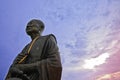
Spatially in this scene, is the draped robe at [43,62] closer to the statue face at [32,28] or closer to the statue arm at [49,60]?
the statue arm at [49,60]

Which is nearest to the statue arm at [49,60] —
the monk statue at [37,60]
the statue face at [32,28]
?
the monk statue at [37,60]

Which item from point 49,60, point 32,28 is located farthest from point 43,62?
point 32,28

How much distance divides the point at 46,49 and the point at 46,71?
2.12 ft

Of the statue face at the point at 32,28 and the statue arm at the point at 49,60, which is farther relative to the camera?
the statue face at the point at 32,28

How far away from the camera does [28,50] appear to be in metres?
8.08

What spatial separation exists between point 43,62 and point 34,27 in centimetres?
114

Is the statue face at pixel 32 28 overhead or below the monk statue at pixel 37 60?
overhead

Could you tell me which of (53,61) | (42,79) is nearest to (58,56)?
(53,61)

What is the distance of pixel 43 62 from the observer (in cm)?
759

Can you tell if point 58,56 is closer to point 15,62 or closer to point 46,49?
point 46,49

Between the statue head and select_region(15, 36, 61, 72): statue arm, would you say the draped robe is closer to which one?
select_region(15, 36, 61, 72): statue arm

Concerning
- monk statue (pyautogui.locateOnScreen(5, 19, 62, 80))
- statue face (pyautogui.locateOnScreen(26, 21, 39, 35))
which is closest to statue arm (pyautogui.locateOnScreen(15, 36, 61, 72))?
monk statue (pyautogui.locateOnScreen(5, 19, 62, 80))

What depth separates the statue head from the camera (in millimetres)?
8305

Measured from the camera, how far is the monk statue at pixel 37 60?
7.50 meters
